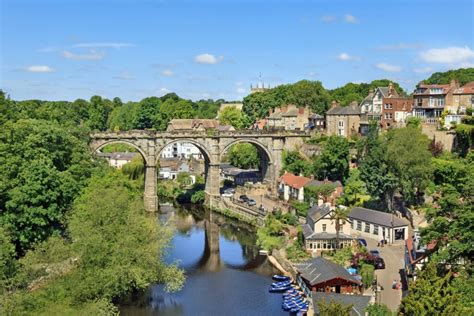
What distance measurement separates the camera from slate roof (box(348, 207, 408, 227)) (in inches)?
1826

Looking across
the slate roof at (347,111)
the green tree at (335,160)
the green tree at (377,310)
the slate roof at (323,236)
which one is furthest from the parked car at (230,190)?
the green tree at (377,310)

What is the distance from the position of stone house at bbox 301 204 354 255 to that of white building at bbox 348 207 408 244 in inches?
113

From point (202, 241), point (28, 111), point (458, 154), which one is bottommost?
point (202, 241)

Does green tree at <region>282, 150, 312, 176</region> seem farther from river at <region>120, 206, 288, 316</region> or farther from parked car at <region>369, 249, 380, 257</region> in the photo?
parked car at <region>369, 249, 380, 257</region>

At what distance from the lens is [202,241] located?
178 feet

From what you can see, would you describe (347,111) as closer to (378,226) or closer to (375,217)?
(375,217)

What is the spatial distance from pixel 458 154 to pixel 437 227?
28644 millimetres

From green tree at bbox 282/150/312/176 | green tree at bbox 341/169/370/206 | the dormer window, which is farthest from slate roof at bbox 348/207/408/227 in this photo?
the dormer window

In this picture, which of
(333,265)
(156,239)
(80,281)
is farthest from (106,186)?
(333,265)

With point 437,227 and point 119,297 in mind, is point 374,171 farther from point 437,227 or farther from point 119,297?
point 119,297

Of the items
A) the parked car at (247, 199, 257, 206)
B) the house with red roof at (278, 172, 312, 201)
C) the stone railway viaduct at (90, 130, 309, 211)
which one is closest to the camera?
the house with red roof at (278, 172, 312, 201)

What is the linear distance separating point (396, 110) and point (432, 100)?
484cm

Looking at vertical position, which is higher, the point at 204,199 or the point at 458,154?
the point at 458,154

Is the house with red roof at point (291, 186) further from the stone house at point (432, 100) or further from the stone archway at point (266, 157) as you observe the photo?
the stone house at point (432, 100)
